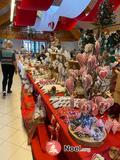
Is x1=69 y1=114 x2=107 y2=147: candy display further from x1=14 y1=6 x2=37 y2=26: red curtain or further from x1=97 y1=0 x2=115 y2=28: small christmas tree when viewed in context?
x1=14 y1=6 x2=37 y2=26: red curtain

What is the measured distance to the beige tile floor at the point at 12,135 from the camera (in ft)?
8.69

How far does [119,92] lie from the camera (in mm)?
1699

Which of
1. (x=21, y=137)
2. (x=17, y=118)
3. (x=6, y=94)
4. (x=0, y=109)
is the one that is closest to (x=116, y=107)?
(x=21, y=137)

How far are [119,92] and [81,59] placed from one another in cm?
45

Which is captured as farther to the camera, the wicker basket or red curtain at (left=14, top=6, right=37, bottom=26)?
red curtain at (left=14, top=6, right=37, bottom=26)

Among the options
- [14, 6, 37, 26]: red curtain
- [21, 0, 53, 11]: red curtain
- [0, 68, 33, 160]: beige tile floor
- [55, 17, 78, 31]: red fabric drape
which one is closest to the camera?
[0, 68, 33, 160]: beige tile floor

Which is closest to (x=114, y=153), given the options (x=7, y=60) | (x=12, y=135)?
(x=12, y=135)

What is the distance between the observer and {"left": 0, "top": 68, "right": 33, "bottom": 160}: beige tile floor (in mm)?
2648

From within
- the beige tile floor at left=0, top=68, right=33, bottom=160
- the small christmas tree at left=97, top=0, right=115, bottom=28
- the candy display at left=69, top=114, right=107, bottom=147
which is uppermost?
the small christmas tree at left=97, top=0, right=115, bottom=28

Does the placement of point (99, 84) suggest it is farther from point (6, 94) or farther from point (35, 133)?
point (6, 94)

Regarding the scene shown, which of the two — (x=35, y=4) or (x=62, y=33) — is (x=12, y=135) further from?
(x=62, y=33)

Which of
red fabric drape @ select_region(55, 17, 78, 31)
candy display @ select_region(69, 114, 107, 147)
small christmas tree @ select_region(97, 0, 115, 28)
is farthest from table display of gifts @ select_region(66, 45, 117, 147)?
red fabric drape @ select_region(55, 17, 78, 31)

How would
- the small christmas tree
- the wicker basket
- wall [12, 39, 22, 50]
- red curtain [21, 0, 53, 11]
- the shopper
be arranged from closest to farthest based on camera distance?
the wicker basket < the small christmas tree < red curtain [21, 0, 53, 11] < the shopper < wall [12, 39, 22, 50]

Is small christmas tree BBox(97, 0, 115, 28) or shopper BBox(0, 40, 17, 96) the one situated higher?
small christmas tree BBox(97, 0, 115, 28)
